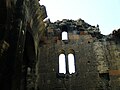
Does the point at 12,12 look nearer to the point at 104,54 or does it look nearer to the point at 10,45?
the point at 10,45

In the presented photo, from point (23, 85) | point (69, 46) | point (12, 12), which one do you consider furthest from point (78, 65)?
point (12, 12)

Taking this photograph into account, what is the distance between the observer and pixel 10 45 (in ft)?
23.8

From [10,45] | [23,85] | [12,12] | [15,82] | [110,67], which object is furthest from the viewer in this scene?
[110,67]

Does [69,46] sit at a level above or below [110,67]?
above

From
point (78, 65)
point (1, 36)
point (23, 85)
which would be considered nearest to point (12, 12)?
point (1, 36)

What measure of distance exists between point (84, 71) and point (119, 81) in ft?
5.30

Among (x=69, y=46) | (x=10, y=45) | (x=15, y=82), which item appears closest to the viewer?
(x=15, y=82)

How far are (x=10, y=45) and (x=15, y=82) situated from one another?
1266 mm

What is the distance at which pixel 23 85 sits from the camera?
9.99 m

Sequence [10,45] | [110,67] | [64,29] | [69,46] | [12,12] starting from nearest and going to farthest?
[10,45] < [12,12] < [110,67] < [69,46] < [64,29]

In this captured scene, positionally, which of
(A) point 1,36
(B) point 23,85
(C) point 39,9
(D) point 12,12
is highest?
(C) point 39,9

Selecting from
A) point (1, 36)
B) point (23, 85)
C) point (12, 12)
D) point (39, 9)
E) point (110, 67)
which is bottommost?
point (23, 85)

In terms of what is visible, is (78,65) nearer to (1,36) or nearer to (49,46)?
(49,46)

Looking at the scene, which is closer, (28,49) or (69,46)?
(28,49)
